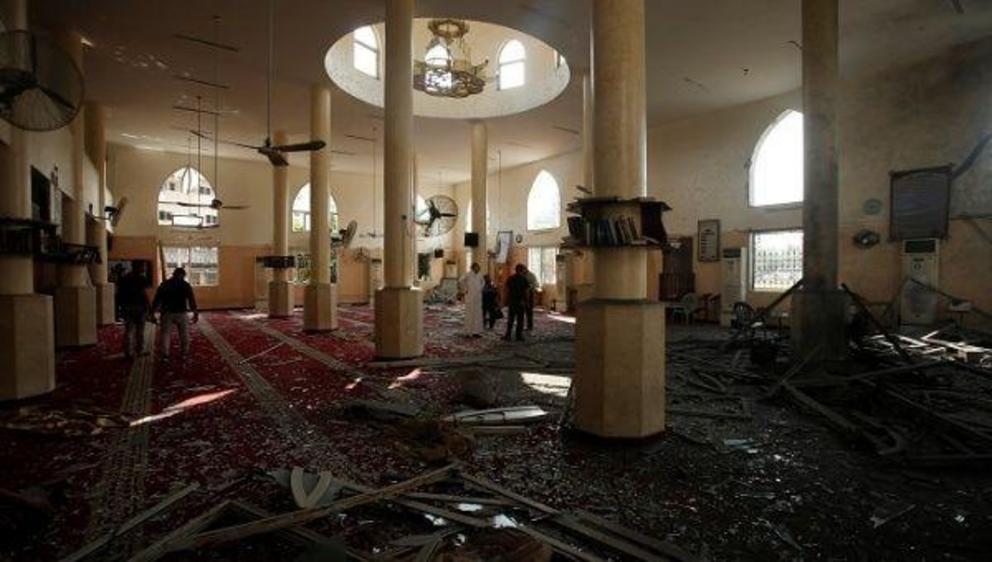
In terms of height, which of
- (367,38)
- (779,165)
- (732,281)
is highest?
(367,38)

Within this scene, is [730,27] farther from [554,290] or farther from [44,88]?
[554,290]

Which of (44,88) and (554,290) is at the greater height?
(44,88)

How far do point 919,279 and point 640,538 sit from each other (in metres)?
12.1

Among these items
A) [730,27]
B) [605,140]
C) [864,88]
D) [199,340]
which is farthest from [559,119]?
[605,140]

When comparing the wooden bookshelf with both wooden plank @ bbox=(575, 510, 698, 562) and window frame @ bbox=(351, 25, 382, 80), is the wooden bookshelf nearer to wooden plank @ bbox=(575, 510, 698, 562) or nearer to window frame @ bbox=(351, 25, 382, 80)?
wooden plank @ bbox=(575, 510, 698, 562)

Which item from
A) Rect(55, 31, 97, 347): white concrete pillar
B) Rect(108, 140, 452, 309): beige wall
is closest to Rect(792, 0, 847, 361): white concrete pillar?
Rect(55, 31, 97, 347): white concrete pillar

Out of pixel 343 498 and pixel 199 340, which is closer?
pixel 343 498

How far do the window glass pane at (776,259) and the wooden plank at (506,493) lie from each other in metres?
12.9

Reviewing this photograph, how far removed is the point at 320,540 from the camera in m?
2.84

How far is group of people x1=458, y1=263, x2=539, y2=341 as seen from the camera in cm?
1170

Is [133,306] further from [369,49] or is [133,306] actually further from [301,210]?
[301,210]

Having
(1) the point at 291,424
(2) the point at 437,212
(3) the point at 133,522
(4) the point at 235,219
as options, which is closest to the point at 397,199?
(1) the point at 291,424

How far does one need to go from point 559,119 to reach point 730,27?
22.5ft

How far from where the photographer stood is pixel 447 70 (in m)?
14.1
